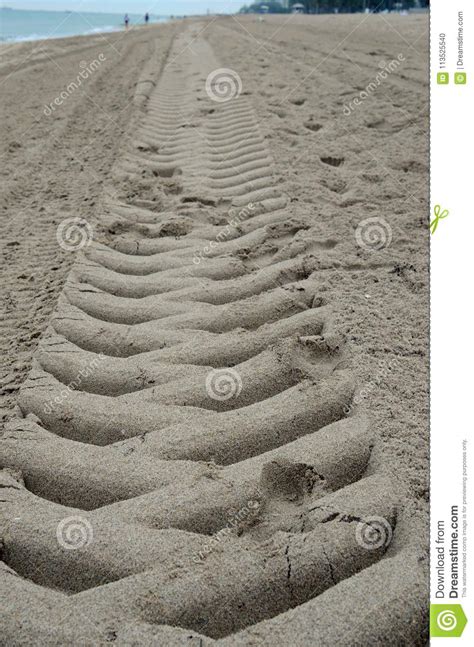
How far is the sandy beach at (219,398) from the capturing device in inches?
54.4

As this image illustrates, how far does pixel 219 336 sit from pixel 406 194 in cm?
186

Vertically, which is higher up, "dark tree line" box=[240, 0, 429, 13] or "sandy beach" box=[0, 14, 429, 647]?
"dark tree line" box=[240, 0, 429, 13]

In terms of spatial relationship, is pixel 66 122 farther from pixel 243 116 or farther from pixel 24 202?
pixel 24 202

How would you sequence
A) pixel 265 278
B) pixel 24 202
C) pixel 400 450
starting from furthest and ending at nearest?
pixel 24 202, pixel 265 278, pixel 400 450

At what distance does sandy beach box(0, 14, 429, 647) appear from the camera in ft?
4.53

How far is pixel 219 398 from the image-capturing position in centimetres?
200

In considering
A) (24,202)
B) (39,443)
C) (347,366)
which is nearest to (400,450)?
(347,366)

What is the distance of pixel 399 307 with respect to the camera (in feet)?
7.93
